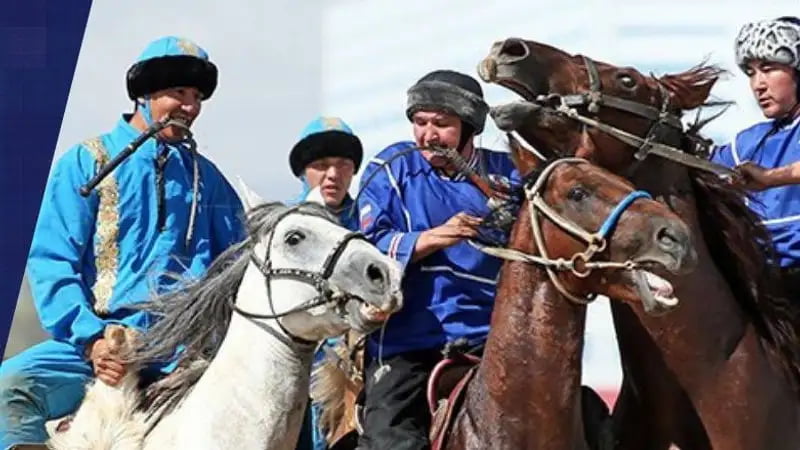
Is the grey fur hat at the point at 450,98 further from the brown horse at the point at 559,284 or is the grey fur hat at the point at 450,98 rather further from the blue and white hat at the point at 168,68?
the blue and white hat at the point at 168,68

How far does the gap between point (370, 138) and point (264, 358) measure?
3.54 metres

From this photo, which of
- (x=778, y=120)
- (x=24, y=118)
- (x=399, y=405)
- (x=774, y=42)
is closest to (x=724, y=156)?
(x=778, y=120)

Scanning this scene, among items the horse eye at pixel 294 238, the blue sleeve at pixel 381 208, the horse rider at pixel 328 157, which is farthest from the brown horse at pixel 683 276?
the horse rider at pixel 328 157

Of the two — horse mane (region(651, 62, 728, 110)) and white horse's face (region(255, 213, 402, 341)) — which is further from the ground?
horse mane (region(651, 62, 728, 110))

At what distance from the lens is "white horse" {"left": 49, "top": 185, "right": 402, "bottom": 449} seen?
4438 mm

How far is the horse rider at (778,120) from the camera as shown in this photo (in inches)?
191

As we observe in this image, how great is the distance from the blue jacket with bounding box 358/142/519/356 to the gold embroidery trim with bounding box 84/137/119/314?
778 mm

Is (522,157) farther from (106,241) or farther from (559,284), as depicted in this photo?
(106,241)

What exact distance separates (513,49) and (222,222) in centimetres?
131

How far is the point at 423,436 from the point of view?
4.69 metres

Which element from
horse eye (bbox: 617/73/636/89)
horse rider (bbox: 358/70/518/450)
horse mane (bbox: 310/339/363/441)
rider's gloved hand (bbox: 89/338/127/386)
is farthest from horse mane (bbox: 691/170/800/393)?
rider's gloved hand (bbox: 89/338/127/386)

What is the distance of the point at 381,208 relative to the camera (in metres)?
4.83

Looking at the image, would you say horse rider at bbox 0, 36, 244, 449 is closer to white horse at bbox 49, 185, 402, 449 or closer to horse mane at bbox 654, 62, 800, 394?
white horse at bbox 49, 185, 402, 449

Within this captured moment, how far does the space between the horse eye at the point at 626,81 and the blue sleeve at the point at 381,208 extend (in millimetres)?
702
